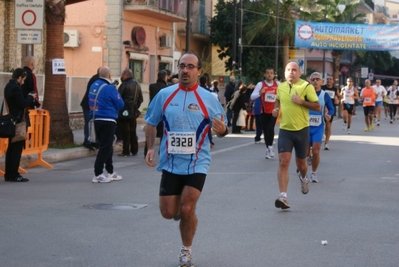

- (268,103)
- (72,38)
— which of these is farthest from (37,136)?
(72,38)

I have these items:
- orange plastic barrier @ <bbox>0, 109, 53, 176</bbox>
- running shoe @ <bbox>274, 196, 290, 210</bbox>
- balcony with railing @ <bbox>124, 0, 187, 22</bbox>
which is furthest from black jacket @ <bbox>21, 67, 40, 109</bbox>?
balcony with railing @ <bbox>124, 0, 187, 22</bbox>

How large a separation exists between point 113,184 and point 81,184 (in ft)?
1.66

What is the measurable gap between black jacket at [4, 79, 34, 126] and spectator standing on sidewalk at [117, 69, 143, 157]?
4.80m

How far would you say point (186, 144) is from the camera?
287 inches

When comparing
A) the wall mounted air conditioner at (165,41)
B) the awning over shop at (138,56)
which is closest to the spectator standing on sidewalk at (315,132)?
the awning over shop at (138,56)

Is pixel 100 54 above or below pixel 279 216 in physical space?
above

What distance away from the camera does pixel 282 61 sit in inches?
2092

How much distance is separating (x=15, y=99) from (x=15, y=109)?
239mm

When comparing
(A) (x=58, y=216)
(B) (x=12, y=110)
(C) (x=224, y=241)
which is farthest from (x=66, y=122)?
(C) (x=224, y=241)

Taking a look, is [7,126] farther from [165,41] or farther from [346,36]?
[346,36]

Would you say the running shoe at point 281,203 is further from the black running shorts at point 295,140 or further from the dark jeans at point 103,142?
the dark jeans at point 103,142

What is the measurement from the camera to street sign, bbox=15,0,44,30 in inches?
672

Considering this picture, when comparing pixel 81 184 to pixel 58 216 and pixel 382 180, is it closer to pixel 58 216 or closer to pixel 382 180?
pixel 58 216

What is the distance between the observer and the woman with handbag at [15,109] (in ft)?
44.5
